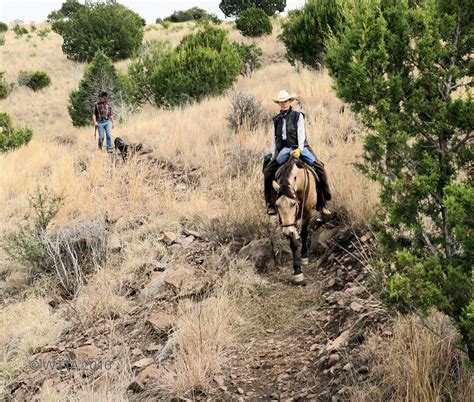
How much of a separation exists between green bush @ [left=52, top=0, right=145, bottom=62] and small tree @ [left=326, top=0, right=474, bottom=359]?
30316 mm

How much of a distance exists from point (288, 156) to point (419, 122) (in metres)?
2.92

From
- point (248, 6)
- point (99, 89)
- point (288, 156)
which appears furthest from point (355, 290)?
point (248, 6)

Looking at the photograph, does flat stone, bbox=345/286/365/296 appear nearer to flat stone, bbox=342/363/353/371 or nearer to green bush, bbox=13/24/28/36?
flat stone, bbox=342/363/353/371

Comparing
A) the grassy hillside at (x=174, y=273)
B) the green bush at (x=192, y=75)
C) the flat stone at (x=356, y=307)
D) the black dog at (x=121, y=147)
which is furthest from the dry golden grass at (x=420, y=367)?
the green bush at (x=192, y=75)

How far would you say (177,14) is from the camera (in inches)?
2030

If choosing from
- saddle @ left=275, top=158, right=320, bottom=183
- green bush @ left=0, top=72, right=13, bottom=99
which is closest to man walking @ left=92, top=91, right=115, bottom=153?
saddle @ left=275, top=158, right=320, bottom=183

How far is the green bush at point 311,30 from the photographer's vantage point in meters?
16.2

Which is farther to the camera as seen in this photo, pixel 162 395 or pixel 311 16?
pixel 311 16

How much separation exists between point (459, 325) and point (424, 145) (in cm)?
113

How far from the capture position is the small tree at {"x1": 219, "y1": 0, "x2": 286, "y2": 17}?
1539 inches

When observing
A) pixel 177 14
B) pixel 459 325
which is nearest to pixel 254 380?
pixel 459 325

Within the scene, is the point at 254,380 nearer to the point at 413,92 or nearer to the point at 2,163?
the point at 413,92

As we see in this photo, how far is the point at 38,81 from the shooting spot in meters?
29.9

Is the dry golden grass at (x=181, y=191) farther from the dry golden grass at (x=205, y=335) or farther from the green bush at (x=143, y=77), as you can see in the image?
the green bush at (x=143, y=77)
